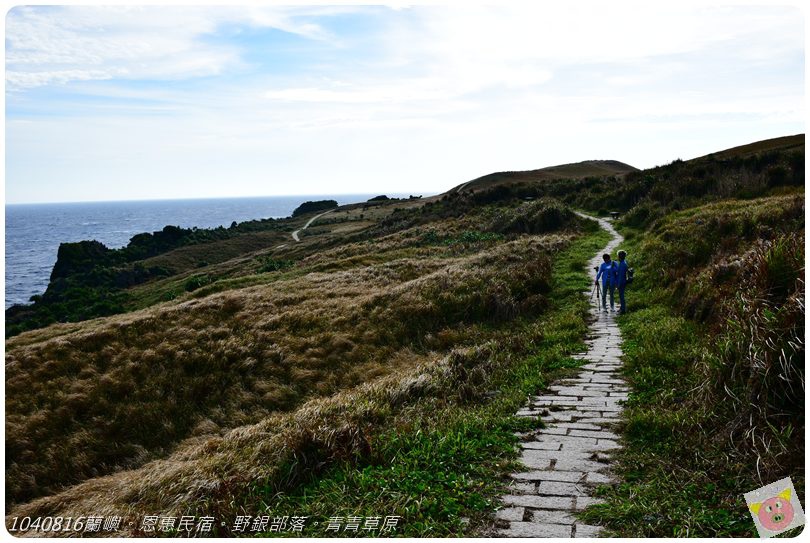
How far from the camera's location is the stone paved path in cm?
528

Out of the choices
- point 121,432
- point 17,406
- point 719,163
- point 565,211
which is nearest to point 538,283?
point 121,432

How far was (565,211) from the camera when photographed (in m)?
38.6

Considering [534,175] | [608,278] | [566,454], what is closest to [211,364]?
[608,278]

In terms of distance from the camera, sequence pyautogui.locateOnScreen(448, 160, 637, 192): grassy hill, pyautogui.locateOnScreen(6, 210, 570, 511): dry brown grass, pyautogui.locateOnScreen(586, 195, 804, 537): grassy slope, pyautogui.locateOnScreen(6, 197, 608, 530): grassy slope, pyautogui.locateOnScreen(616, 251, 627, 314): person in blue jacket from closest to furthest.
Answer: pyautogui.locateOnScreen(586, 195, 804, 537): grassy slope < pyautogui.locateOnScreen(6, 197, 608, 530): grassy slope < pyautogui.locateOnScreen(6, 210, 570, 511): dry brown grass < pyautogui.locateOnScreen(616, 251, 627, 314): person in blue jacket < pyautogui.locateOnScreen(448, 160, 637, 192): grassy hill

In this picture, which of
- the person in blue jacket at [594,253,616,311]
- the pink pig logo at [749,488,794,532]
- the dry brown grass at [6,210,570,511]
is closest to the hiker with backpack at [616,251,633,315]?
the person in blue jacket at [594,253,616,311]

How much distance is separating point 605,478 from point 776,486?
5.06 feet

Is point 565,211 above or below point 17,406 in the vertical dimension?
above

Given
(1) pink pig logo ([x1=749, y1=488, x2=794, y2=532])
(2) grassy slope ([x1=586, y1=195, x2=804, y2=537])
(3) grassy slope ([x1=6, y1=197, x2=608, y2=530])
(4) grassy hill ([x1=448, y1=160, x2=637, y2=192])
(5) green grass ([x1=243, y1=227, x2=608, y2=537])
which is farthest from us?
(4) grassy hill ([x1=448, y1=160, x2=637, y2=192])

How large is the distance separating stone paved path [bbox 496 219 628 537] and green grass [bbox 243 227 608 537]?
0.22 m

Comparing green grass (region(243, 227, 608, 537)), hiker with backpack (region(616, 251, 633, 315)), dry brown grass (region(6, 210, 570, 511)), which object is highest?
hiker with backpack (region(616, 251, 633, 315))

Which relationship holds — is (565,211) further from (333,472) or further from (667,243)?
(333,472)

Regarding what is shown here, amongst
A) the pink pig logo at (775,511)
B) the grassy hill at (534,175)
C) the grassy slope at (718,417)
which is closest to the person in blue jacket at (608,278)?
the grassy slope at (718,417)

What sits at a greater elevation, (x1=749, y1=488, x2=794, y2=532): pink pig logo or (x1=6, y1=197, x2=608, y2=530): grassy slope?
(x1=749, y1=488, x2=794, y2=532): pink pig logo

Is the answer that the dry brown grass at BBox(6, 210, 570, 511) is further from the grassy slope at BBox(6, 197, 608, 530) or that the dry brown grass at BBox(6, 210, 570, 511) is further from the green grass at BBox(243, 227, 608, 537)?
the green grass at BBox(243, 227, 608, 537)
